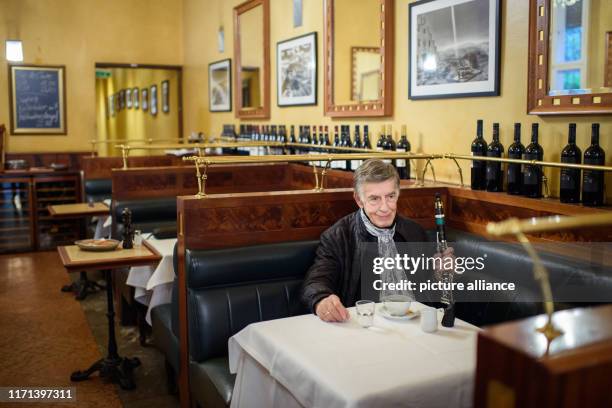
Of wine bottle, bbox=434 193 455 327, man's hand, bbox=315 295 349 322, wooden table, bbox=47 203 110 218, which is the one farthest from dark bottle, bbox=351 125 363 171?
man's hand, bbox=315 295 349 322

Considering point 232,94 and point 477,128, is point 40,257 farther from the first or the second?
point 477,128

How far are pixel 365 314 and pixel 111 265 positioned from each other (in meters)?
1.88

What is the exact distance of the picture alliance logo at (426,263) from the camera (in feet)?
9.54

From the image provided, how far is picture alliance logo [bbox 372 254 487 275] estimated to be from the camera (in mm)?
2908

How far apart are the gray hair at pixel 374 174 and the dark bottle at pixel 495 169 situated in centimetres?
93

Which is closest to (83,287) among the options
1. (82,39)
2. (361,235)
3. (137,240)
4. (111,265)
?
(137,240)

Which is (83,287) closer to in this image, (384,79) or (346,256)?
(384,79)

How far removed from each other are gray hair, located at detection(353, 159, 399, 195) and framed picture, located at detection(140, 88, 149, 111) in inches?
366

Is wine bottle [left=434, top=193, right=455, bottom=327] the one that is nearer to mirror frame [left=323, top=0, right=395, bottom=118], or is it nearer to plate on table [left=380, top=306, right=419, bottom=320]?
plate on table [left=380, top=306, right=419, bottom=320]

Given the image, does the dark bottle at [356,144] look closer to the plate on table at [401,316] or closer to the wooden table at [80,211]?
the wooden table at [80,211]

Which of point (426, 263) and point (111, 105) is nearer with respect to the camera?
point (426, 263)

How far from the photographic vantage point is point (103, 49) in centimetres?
947

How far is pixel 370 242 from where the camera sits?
3.07 m

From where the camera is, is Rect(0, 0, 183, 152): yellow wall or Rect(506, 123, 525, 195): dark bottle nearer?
Rect(506, 123, 525, 195): dark bottle
